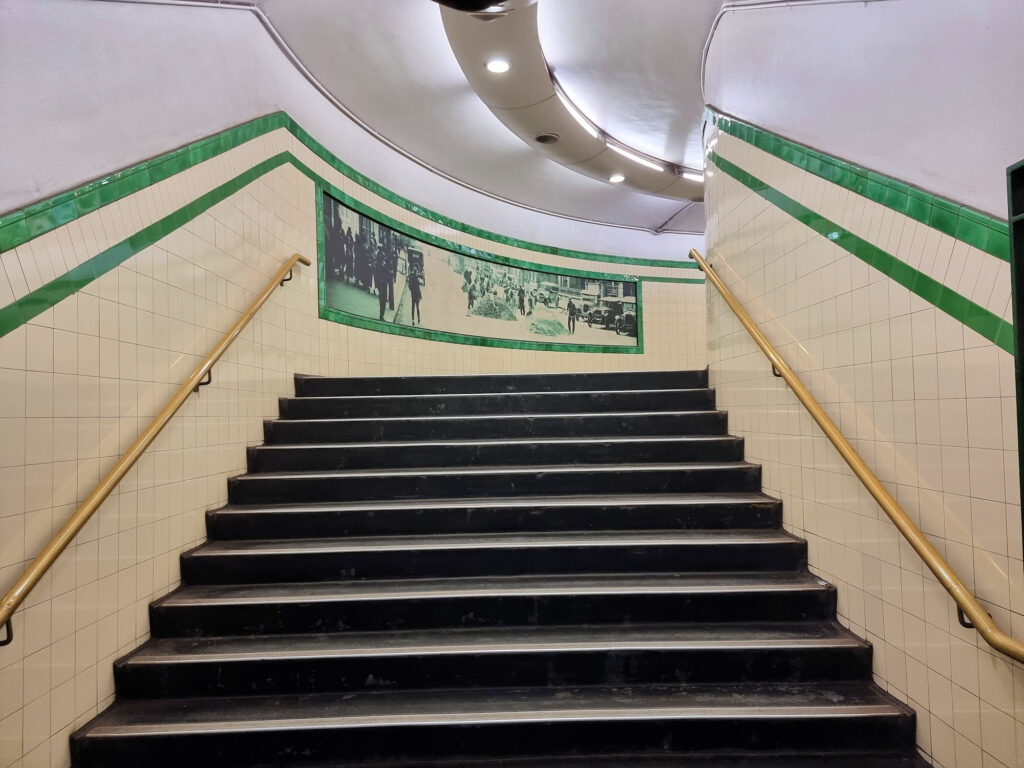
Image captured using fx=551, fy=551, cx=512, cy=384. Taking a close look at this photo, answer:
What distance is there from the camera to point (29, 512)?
172 centimetres

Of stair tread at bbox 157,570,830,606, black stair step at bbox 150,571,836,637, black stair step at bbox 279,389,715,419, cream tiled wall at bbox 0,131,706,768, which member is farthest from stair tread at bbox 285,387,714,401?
black stair step at bbox 150,571,836,637

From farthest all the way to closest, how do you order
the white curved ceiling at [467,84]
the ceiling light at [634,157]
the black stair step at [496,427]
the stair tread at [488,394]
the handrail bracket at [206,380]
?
1. the ceiling light at [634,157]
2. the white curved ceiling at [467,84]
3. the stair tread at [488,394]
4. the black stair step at [496,427]
5. the handrail bracket at [206,380]

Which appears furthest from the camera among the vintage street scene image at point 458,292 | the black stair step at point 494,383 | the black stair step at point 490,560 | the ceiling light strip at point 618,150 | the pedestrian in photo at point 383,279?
the pedestrian in photo at point 383,279

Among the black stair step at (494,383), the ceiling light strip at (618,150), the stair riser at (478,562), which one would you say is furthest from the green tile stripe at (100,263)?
the ceiling light strip at (618,150)

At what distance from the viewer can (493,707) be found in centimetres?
191

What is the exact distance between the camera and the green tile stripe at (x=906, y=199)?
4.96 feet

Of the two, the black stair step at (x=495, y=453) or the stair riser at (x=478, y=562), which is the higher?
the black stair step at (x=495, y=453)

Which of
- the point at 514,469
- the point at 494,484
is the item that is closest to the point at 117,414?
the point at 494,484

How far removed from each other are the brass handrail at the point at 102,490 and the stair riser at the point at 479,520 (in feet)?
2.16

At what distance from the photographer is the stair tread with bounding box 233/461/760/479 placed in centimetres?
290

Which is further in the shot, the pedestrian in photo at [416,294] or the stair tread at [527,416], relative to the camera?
the pedestrian in photo at [416,294]

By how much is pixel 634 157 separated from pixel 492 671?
5.35 m

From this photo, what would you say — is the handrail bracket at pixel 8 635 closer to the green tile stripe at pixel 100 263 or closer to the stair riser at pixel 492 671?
the stair riser at pixel 492 671

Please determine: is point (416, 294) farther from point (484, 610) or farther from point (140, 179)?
point (484, 610)
